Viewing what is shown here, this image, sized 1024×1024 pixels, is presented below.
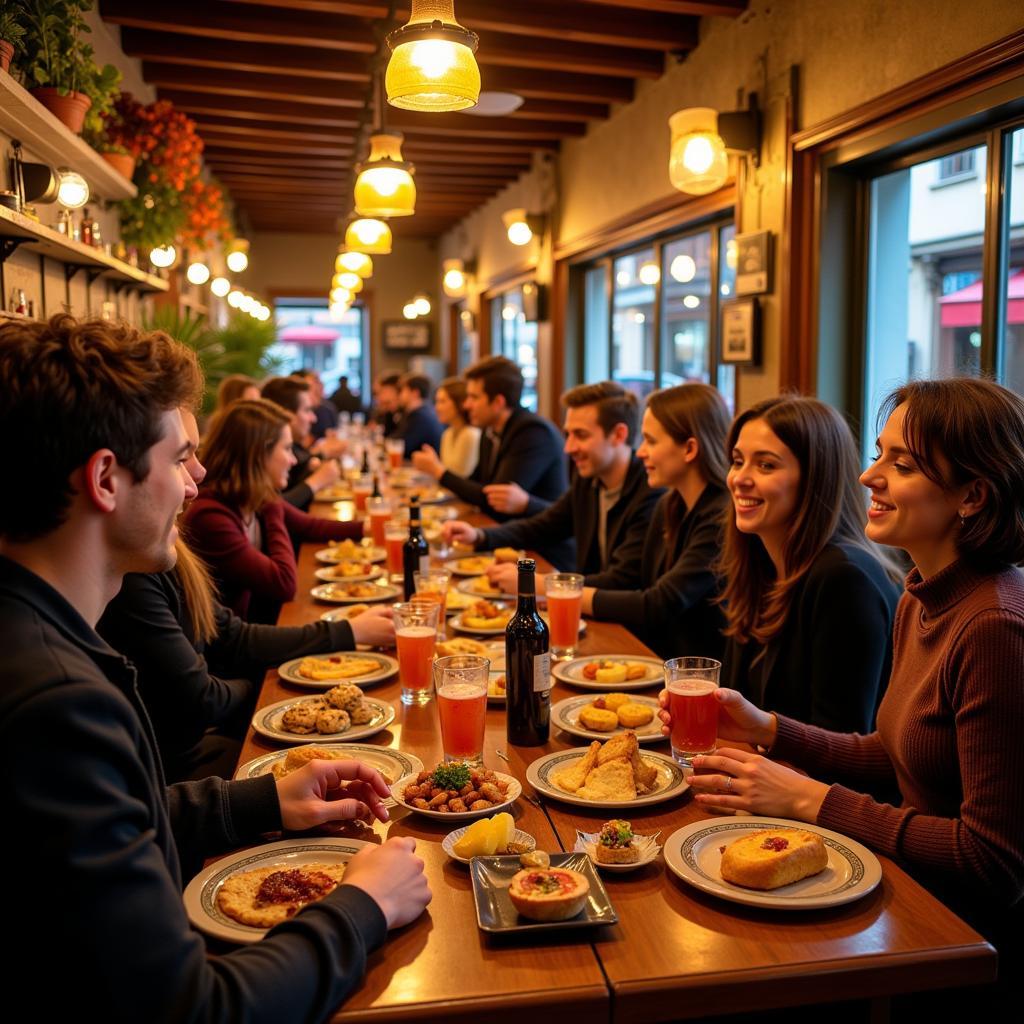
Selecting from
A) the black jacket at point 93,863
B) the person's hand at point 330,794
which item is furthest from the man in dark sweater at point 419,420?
the black jacket at point 93,863

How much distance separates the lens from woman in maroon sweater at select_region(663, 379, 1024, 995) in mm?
1542

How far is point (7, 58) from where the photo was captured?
3.05 meters

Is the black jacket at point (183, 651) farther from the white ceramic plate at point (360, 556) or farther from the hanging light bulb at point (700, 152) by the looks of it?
the hanging light bulb at point (700, 152)

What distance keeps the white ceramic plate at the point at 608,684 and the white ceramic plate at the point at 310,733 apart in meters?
0.44

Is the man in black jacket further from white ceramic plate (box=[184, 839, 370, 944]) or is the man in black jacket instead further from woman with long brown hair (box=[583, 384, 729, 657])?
white ceramic plate (box=[184, 839, 370, 944])

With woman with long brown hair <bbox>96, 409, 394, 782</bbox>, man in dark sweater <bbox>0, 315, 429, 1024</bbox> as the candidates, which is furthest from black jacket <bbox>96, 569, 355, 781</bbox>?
man in dark sweater <bbox>0, 315, 429, 1024</bbox>

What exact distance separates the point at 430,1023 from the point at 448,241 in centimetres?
1378

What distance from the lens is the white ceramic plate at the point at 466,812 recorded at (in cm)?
159

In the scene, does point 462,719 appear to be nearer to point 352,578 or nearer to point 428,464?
point 352,578

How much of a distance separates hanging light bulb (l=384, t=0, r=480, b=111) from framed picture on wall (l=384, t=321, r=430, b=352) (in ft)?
41.9

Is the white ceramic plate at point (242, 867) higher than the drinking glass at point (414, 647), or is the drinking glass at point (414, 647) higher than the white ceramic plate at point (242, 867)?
the drinking glass at point (414, 647)

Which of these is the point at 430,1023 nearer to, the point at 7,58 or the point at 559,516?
the point at 7,58

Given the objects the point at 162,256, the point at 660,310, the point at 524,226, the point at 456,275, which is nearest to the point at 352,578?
the point at 162,256

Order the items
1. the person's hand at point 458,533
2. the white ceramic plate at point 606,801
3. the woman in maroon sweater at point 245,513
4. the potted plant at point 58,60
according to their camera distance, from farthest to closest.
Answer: the person's hand at point 458,533 < the potted plant at point 58,60 < the woman in maroon sweater at point 245,513 < the white ceramic plate at point 606,801
